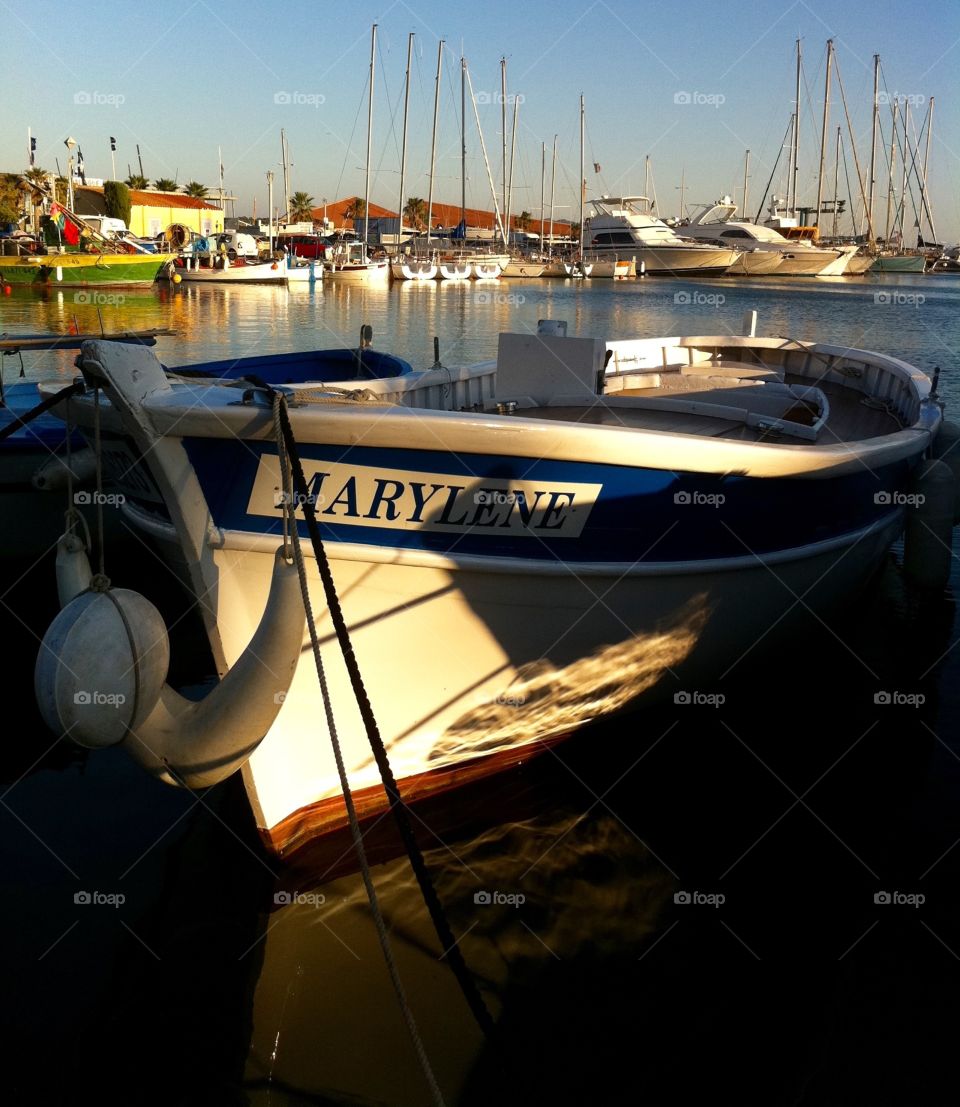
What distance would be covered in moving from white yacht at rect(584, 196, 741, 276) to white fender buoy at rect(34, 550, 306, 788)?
8031 centimetres

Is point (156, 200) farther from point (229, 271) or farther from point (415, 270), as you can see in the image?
point (415, 270)

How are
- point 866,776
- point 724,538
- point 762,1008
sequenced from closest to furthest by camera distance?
point 762,1008
point 724,538
point 866,776

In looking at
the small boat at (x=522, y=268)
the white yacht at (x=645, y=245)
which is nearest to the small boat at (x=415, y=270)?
the small boat at (x=522, y=268)

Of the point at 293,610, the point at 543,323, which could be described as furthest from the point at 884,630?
the point at 293,610

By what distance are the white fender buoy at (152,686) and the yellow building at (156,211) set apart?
6184 centimetres

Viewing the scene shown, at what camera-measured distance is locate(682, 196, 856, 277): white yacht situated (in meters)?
81.9

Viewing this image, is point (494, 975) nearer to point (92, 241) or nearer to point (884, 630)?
point (884, 630)

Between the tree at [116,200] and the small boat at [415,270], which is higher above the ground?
the tree at [116,200]

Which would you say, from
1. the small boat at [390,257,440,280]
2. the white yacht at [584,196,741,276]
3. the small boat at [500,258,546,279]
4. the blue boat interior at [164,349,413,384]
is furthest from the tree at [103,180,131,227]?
the blue boat interior at [164,349,413,384]

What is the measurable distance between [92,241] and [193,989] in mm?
45909

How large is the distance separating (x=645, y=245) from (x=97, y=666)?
81.6 metres

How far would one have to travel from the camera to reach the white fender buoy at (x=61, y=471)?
26.7ft

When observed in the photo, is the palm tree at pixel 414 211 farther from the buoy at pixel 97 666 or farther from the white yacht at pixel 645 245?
the buoy at pixel 97 666

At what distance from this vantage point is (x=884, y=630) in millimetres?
8578
